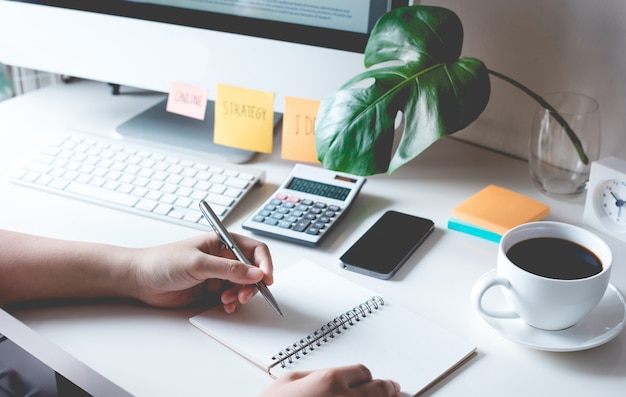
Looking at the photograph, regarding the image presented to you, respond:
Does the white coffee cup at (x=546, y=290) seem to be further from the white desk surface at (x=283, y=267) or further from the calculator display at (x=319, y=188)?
the calculator display at (x=319, y=188)

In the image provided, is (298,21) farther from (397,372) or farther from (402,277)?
(397,372)

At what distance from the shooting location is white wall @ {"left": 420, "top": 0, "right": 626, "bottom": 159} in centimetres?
88

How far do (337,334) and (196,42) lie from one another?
1.52 feet

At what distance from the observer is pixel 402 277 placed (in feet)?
2.41

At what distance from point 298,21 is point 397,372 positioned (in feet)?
1.48

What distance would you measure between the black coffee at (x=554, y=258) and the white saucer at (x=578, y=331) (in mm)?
52

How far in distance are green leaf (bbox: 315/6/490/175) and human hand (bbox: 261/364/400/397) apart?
0.25 meters

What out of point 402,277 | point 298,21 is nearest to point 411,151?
point 402,277

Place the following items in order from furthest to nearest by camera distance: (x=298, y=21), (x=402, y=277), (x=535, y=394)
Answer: (x=298, y=21)
(x=402, y=277)
(x=535, y=394)

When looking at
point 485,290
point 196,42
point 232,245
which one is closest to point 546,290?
point 485,290

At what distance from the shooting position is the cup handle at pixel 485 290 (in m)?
0.64

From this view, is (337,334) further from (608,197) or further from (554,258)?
(608,197)

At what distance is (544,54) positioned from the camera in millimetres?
936

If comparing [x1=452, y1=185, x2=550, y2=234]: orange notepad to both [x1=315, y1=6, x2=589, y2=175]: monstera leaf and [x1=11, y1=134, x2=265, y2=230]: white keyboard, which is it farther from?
[x1=11, y1=134, x2=265, y2=230]: white keyboard
